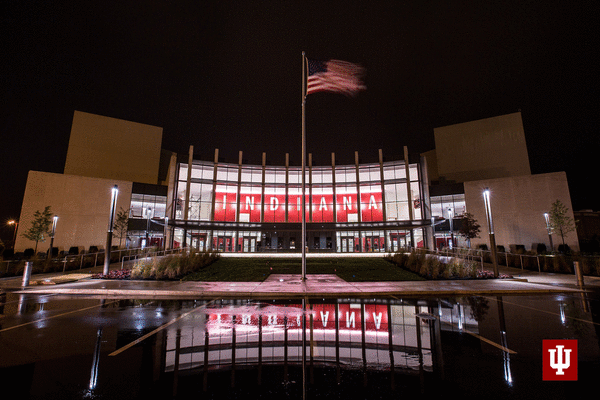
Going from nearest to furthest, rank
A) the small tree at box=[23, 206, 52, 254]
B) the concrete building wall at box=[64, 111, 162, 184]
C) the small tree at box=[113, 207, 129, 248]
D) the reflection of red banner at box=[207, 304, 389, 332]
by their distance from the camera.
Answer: the reflection of red banner at box=[207, 304, 389, 332] → the small tree at box=[23, 206, 52, 254] → the small tree at box=[113, 207, 129, 248] → the concrete building wall at box=[64, 111, 162, 184]

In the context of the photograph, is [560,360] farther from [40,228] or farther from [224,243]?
[224,243]

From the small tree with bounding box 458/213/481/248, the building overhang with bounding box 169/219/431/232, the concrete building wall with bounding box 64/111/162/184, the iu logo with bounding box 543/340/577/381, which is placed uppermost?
the concrete building wall with bounding box 64/111/162/184

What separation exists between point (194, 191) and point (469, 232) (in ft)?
134

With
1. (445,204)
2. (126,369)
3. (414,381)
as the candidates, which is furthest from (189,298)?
(445,204)

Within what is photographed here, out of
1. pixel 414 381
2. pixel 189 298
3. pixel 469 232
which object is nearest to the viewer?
pixel 414 381

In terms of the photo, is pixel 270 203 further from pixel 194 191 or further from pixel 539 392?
pixel 539 392

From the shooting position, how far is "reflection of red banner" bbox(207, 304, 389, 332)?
22.7 feet

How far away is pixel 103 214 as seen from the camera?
40.4 m

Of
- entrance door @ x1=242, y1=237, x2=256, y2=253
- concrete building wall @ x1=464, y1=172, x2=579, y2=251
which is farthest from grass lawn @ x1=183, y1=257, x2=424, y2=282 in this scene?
concrete building wall @ x1=464, y1=172, x2=579, y2=251

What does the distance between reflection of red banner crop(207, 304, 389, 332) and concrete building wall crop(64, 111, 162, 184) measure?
50017 millimetres

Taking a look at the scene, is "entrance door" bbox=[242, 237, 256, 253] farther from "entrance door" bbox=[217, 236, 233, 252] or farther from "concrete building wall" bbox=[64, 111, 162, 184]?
"concrete building wall" bbox=[64, 111, 162, 184]

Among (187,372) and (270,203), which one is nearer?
(187,372)

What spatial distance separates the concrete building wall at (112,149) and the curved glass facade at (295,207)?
10.1 meters

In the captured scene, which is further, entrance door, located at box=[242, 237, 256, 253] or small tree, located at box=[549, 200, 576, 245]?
entrance door, located at box=[242, 237, 256, 253]
